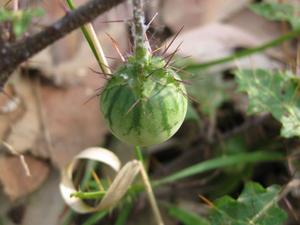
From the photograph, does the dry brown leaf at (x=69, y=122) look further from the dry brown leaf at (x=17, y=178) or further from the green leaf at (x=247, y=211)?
the green leaf at (x=247, y=211)

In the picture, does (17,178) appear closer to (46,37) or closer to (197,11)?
(46,37)

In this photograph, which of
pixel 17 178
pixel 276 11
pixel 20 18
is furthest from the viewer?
pixel 276 11

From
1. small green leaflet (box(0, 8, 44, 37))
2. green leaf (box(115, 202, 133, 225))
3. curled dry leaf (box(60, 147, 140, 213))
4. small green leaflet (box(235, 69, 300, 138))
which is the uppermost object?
small green leaflet (box(0, 8, 44, 37))

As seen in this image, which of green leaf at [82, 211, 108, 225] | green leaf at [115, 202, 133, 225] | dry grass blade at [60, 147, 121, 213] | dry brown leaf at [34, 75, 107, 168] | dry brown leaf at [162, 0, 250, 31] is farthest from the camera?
dry brown leaf at [162, 0, 250, 31]

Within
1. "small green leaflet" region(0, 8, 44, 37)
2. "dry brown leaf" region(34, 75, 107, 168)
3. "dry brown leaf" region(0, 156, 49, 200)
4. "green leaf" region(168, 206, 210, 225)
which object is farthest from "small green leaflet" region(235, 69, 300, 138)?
"small green leaflet" region(0, 8, 44, 37)

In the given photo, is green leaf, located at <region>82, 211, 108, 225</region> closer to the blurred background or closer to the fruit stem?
the blurred background

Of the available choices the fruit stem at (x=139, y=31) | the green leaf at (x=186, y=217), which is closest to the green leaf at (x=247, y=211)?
the green leaf at (x=186, y=217)

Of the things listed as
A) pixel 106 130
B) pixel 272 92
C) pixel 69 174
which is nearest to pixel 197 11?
pixel 106 130
